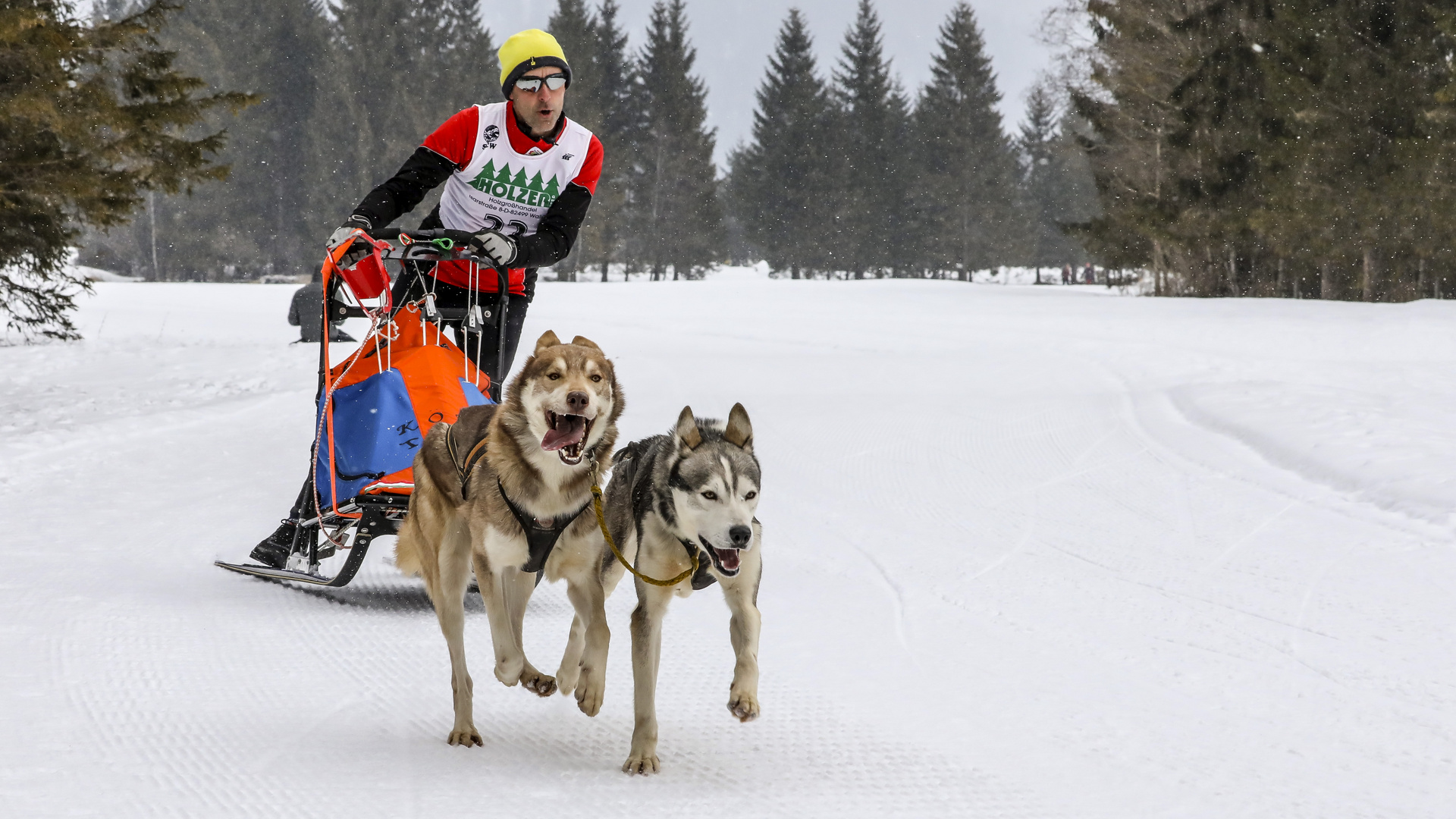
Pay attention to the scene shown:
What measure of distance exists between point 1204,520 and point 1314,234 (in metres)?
19.5

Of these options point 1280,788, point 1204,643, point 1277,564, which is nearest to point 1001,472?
point 1277,564

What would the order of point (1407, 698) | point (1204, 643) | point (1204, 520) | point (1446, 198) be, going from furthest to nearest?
point (1446, 198) → point (1204, 520) → point (1204, 643) → point (1407, 698)

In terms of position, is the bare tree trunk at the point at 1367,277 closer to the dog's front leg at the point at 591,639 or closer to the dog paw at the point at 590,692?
the dog's front leg at the point at 591,639

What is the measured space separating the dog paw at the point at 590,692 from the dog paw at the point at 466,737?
35 centimetres

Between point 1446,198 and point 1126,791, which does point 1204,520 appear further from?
point 1446,198

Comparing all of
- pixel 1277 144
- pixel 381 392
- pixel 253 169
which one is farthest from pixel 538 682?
pixel 253 169

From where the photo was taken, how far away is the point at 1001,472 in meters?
8.86

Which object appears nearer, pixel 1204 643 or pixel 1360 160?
pixel 1204 643

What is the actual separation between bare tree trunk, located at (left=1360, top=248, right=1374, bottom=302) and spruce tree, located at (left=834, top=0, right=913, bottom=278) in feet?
120

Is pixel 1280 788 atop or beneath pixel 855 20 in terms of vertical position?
beneath

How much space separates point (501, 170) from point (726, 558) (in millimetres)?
2758

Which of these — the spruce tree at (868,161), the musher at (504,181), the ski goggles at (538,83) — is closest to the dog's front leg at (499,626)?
the musher at (504,181)

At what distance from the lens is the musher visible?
5.23m

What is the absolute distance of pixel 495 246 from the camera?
4.70m
